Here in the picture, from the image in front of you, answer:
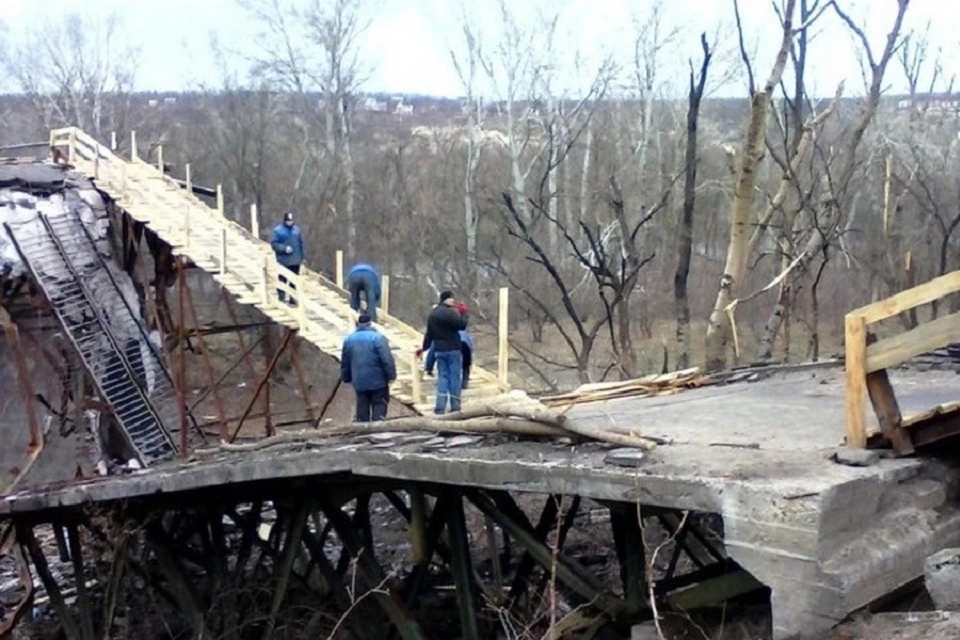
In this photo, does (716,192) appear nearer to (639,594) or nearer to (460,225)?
(460,225)

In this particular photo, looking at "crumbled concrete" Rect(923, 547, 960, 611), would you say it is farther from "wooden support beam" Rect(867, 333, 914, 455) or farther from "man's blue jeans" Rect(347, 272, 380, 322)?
"man's blue jeans" Rect(347, 272, 380, 322)

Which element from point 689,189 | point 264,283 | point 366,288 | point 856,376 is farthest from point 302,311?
point 856,376

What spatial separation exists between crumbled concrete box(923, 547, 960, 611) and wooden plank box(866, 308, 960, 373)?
1063 mm

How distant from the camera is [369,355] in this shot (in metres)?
11.6

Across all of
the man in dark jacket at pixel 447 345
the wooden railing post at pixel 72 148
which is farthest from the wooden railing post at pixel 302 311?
the wooden railing post at pixel 72 148

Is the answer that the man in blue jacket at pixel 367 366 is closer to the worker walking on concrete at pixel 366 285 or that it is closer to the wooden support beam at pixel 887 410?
the worker walking on concrete at pixel 366 285

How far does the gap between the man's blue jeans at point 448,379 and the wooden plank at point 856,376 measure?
5811 millimetres

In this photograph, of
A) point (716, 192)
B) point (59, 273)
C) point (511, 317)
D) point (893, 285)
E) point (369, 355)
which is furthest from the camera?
point (716, 192)

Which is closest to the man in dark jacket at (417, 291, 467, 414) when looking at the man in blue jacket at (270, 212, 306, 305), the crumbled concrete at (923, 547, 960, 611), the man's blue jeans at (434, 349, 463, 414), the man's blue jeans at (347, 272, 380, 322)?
the man's blue jeans at (434, 349, 463, 414)

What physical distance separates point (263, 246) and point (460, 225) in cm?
2151

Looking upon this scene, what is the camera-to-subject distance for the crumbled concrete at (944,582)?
5.21 m

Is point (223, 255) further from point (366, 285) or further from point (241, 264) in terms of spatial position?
point (366, 285)

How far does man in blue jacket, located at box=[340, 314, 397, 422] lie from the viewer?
11547mm

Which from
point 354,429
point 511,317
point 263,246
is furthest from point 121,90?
point 354,429
